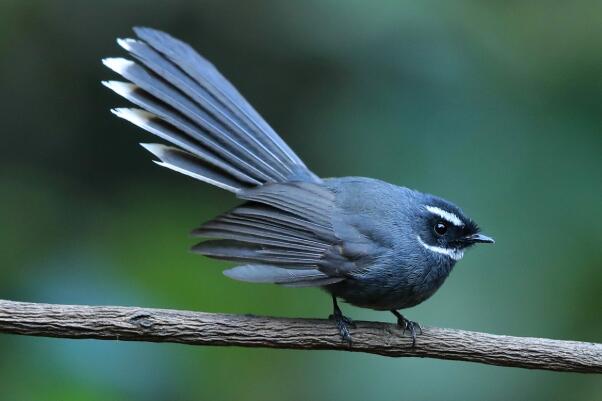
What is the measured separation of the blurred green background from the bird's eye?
0.79 meters

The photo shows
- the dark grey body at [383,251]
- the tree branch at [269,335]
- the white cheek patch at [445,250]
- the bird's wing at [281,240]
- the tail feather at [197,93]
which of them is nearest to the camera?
Answer: the tree branch at [269,335]

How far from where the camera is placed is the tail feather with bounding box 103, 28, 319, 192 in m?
4.73

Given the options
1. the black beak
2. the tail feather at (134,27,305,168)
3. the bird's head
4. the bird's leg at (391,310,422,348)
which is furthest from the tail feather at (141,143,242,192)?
the black beak

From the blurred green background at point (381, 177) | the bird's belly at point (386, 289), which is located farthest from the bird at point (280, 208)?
the blurred green background at point (381, 177)

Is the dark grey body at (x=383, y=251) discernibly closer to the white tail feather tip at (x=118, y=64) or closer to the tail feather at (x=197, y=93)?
the tail feather at (x=197, y=93)

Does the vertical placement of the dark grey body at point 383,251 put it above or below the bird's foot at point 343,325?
above

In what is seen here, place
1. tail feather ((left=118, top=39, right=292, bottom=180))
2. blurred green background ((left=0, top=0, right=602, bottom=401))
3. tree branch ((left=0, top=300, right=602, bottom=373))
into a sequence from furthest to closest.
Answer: blurred green background ((left=0, top=0, right=602, bottom=401)) → tail feather ((left=118, top=39, right=292, bottom=180)) → tree branch ((left=0, top=300, right=602, bottom=373))

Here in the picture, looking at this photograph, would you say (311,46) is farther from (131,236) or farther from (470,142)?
(131,236)

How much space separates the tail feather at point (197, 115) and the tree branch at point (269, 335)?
940 millimetres

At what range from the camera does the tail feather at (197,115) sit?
4.73 meters

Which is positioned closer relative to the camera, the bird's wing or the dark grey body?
the bird's wing

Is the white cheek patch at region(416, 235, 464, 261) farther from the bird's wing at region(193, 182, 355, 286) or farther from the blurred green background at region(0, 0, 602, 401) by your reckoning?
the blurred green background at region(0, 0, 602, 401)

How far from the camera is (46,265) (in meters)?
5.42

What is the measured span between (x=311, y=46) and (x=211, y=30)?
99cm
